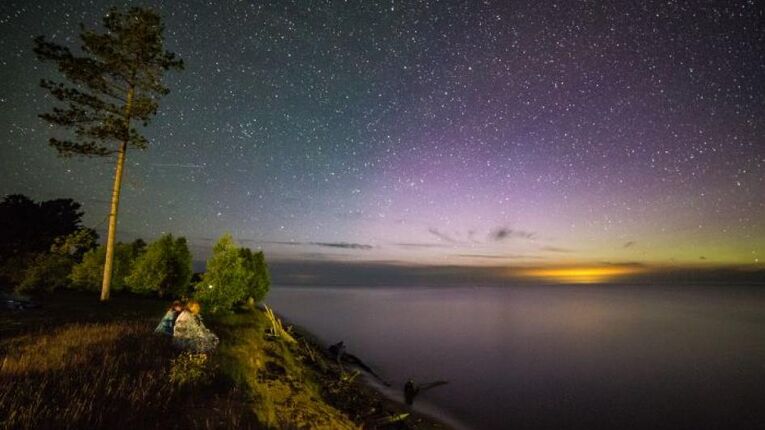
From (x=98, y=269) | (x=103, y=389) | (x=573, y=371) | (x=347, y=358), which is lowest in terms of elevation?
(x=573, y=371)

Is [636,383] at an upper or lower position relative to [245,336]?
lower

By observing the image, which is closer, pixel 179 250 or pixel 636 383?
pixel 636 383

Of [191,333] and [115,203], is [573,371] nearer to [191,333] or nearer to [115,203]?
[191,333]

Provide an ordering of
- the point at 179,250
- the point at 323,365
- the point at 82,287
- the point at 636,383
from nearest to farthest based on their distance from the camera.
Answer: the point at 323,365 < the point at 636,383 < the point at 82,287 < the point at 179,250

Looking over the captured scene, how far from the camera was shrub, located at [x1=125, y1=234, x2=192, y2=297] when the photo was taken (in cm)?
3212

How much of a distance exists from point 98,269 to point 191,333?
93.2ft

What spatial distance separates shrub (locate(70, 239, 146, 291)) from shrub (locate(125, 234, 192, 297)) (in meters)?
2.84

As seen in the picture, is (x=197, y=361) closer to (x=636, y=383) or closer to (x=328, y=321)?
(x=636, y=383)

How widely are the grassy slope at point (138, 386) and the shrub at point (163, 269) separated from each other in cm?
1523

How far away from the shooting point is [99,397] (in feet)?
Result: 23.2

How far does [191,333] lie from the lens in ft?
40.5

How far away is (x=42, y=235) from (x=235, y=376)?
43824 mm

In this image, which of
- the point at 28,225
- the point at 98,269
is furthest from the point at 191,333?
the point at 28,225

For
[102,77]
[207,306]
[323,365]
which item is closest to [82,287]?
[207,306]
